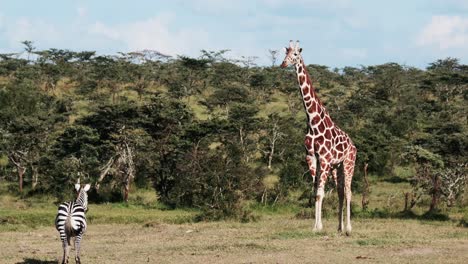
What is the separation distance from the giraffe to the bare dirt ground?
0.87m

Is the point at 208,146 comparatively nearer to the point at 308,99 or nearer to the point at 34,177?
the point at 34,177

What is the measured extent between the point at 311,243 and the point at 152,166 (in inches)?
591

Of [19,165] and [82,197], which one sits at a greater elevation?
[19,165]

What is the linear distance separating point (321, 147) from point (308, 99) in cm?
132

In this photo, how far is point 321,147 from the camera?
679 inches

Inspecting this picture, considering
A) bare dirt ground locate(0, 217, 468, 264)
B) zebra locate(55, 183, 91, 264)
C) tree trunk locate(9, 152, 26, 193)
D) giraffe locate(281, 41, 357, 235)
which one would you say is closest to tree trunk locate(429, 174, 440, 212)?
bare dirt ground locate(0, 217, 468, 264)

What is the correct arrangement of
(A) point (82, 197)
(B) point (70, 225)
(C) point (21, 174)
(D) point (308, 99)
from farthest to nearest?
(C) point (21, 174), (D) point (308, 99), (A) point (82, 197), (B) point (70, 225)

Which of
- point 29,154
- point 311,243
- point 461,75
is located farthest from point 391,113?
point 311,243

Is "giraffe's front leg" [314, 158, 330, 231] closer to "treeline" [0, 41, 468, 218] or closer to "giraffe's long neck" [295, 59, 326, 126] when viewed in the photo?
"giraffe's long neck" [295, 59, 326, 126]

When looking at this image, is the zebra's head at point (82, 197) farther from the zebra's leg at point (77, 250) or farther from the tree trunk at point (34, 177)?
the tree trunk at point (34, 177)

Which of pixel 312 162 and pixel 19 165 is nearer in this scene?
pixel 312 162

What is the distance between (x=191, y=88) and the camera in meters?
52.4

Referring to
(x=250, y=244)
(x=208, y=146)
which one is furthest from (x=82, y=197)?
(x=208, y=146)

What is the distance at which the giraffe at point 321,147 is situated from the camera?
1719cm
